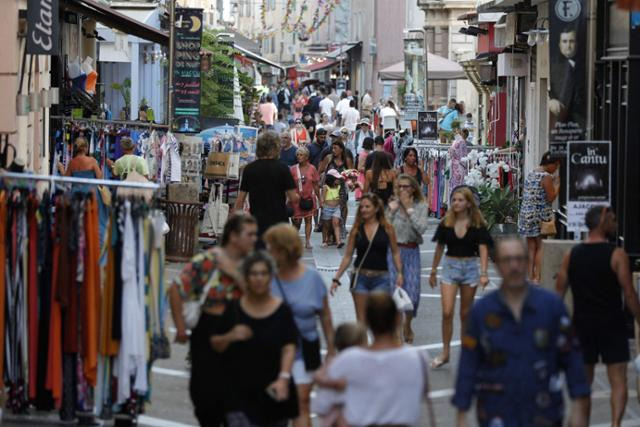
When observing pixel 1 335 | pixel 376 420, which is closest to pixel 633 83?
pixel 1 335

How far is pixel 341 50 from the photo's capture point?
84.5 meters

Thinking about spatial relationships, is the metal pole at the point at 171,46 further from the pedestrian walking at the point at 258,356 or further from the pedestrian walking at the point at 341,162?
the pedestrian walking at the point at 258,356

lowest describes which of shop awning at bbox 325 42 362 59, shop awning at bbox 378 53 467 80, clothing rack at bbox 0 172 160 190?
clothing rack at bbox 0 172 160 190

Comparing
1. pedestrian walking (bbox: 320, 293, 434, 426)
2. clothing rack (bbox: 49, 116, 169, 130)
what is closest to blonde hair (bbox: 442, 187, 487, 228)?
pedestrian walking (bbox: 320, 293, 434, 426)

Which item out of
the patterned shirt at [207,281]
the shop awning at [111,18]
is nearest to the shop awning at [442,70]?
the shop awning at [111,18]

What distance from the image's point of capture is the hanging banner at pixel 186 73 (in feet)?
75.2

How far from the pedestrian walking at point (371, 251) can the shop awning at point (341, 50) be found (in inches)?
2605

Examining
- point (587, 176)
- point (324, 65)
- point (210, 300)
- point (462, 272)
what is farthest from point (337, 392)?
point (324, 65)

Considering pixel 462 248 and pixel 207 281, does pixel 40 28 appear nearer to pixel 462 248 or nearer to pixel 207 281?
pixel 462 248

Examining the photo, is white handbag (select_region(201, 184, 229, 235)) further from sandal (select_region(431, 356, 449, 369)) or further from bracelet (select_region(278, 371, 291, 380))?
bracelet (select_region(278, 371, 291, 380))

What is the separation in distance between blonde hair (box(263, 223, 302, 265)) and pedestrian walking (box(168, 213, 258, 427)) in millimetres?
232

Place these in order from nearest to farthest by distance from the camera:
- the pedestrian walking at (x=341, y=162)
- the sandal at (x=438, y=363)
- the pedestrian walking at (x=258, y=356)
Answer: the pedestrian walking at (x=258, y=356)
the sandal at (x=438, y=363)
the pedestrian walking at (x=341, y=162)

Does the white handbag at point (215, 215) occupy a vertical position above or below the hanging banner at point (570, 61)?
below

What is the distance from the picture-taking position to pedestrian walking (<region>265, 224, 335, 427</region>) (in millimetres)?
9375
